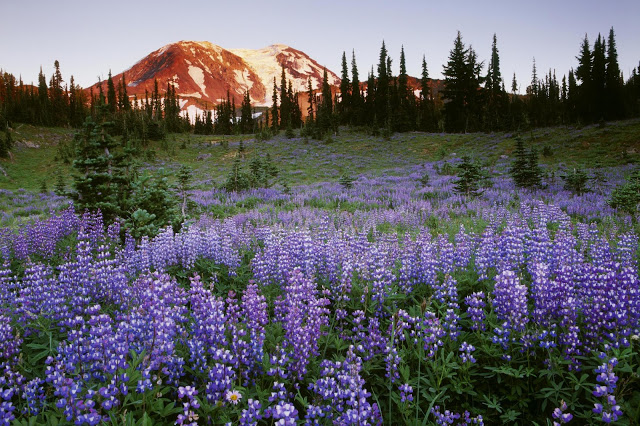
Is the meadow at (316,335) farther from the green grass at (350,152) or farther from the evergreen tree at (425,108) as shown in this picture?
the evergreen tree at (425,108)

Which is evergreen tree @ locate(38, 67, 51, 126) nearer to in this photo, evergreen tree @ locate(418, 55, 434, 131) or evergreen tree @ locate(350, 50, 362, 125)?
evergreen tree @ locate(350, 50, 362, 125)

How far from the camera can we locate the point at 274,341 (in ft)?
11.9

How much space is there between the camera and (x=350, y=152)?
145ft

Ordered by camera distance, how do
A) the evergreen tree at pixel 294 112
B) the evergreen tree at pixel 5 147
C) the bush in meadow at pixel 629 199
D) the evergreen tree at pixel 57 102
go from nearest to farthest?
the bush in meadow at pixel 629 199 < the evergreen tree at pixel 5 147 < the evergreen tree at pixel 57 102 < the evergreen tree at pixel 294 112

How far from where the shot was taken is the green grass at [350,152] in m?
29.9

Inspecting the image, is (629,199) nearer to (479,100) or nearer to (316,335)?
(316,335)

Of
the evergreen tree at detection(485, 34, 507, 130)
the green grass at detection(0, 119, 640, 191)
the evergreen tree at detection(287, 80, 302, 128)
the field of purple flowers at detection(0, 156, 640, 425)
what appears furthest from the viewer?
the evergreen tree at detection(287, 80, 302, 128)

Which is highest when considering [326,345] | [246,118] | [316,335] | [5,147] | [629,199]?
[246,118]

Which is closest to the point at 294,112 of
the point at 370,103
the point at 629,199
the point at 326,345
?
the point at 370,103

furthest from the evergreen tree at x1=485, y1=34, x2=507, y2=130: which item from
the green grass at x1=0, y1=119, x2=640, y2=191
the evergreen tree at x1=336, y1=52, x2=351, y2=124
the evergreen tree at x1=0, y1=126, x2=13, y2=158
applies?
the evergreen tree at x1=0, y1=126, x2=13, y2=158

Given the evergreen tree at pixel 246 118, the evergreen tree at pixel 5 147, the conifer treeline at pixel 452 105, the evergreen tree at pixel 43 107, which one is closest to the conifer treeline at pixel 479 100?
the conifer treeline at pixel 452 105

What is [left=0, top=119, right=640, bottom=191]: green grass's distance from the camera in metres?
29.9

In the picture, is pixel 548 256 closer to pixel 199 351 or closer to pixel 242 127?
pixel 199 351

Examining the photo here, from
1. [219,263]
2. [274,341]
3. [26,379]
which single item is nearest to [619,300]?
[274,341]
